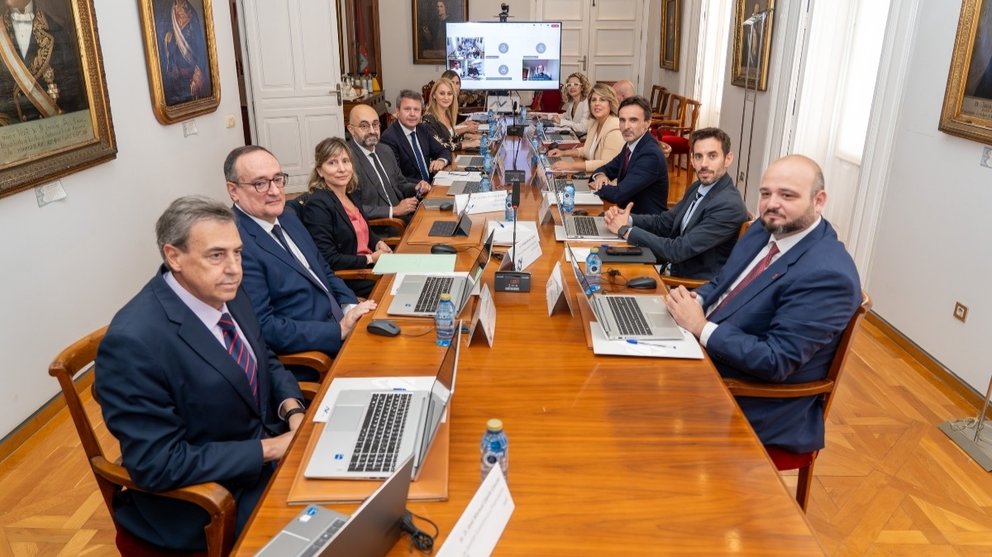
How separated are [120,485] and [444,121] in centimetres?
512

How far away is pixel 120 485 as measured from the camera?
64.7 inches

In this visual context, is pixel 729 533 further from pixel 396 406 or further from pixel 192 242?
pixel 192 242

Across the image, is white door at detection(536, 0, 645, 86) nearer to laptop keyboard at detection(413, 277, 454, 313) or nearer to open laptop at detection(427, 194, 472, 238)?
A: open laptop at detection(427, 194, 472, 238)

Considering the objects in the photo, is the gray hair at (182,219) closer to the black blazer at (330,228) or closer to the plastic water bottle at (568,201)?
the black blazer at (330,228)

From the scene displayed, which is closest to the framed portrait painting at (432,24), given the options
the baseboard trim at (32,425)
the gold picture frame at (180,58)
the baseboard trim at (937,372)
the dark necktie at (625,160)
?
the gold picture frame at (180,58)

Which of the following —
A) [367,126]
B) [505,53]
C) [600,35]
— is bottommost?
[367,126]

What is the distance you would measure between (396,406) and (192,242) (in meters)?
0.63

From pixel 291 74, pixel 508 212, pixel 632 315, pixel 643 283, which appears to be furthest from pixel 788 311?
pixel 291 74

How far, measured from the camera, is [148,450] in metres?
1.48

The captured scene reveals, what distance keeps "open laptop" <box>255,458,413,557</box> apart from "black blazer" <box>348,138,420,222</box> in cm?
290

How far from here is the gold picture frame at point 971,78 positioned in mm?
3143

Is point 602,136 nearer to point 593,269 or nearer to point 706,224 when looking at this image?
point 706,224

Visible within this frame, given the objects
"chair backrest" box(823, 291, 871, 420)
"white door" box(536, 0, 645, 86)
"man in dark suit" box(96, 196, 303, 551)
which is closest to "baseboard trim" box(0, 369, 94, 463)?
"man in dark suit" box(96, 196, 303, 551)

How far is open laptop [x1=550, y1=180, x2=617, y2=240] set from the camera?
3197mm
